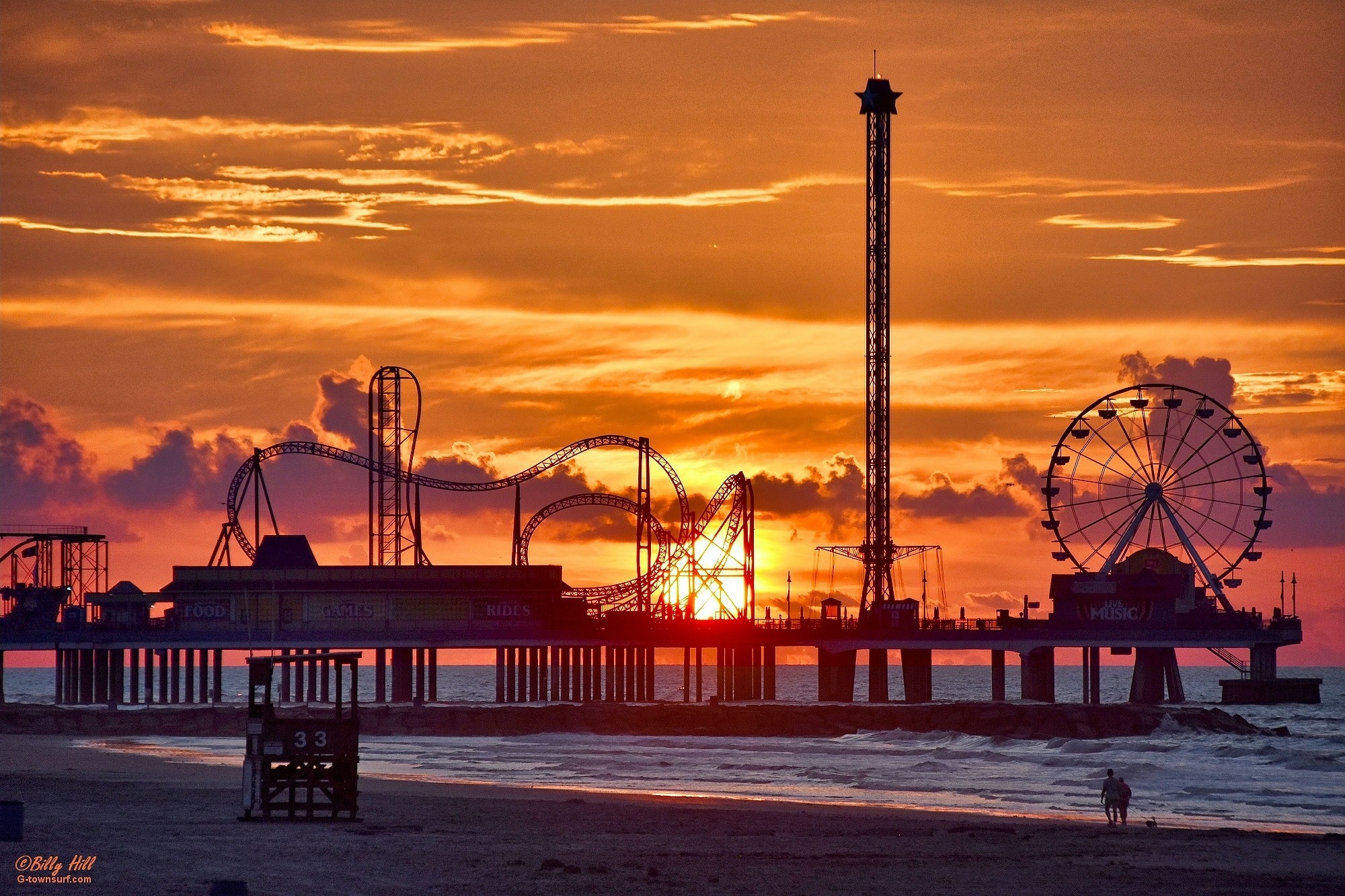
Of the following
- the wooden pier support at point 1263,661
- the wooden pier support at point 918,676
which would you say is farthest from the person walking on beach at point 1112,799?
the wooden pier support at point 1263,661

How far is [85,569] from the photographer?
124 m

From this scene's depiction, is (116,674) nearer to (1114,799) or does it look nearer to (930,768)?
(930,768)

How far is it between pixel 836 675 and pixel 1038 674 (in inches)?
479

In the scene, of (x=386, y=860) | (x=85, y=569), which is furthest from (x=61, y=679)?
(x=386, y=860)

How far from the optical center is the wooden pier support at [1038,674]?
366 feet

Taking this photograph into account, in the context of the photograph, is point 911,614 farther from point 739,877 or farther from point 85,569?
point 739,877

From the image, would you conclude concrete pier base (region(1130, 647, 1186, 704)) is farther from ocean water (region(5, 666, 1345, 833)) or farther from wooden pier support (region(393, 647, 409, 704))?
wooden pier support (region(393, 647, 409, 704))

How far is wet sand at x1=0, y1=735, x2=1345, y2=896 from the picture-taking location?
30.3 metres

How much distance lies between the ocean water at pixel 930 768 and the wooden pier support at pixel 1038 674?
65.7ft

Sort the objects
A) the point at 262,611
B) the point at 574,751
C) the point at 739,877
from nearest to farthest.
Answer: the point at 739,877, the point at 574,751, the point at 262,611

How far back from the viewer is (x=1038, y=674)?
11181cm

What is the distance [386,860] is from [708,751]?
45083mm

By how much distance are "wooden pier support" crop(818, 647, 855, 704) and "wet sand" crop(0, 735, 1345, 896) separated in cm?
6615

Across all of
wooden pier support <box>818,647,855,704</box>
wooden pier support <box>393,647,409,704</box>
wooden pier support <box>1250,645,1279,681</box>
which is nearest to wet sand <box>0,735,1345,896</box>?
wooden pier support <box>393,647,409,704</box>
